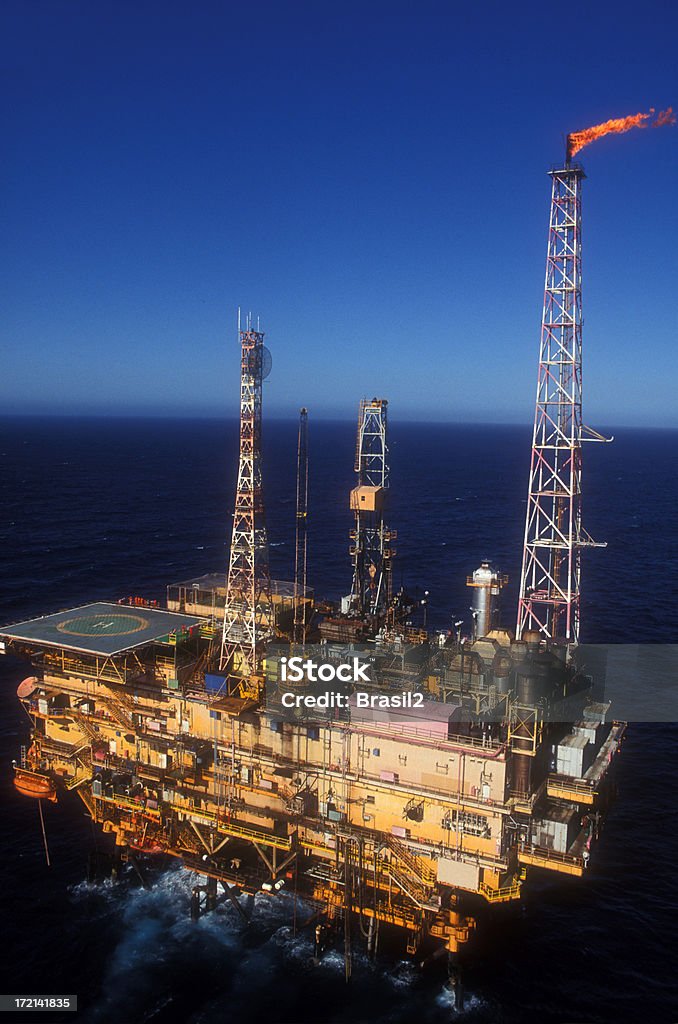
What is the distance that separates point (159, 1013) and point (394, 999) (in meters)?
12.3

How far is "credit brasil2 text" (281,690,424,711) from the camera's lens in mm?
42906

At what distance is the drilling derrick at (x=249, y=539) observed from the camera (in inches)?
1877

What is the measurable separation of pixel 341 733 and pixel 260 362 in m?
22.4

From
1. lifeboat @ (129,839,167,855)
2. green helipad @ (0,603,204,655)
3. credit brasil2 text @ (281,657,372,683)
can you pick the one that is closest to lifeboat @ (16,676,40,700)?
green helipad @ (0,603,204,655)

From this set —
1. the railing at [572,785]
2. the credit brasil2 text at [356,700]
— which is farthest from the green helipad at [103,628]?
the railing at [572,785]

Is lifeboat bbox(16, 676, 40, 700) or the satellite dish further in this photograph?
lifeboat bbox(16, 676, 40, 700)

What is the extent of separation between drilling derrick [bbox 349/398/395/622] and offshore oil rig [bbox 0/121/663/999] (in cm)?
17

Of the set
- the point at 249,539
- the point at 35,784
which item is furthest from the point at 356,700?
the point at 35,784

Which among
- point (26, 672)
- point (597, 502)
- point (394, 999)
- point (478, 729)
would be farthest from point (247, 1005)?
point (597, 502)

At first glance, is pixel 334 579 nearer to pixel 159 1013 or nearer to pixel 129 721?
pixel 129 721

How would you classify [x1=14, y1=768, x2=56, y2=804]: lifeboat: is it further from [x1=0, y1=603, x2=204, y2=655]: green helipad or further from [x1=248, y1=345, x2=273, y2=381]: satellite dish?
[x1=248, y1=345, x2=273, y2=381]: satellite dish

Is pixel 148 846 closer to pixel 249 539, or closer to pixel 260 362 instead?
pixel 249 539

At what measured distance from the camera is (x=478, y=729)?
4306 centimetres

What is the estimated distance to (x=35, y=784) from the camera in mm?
50594
